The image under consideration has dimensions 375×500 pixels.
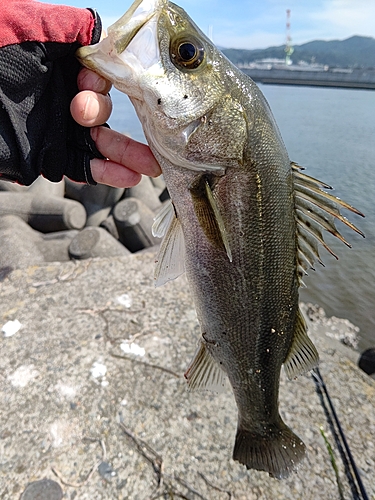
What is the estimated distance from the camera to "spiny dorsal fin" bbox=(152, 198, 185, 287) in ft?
6.21

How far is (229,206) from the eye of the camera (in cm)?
167

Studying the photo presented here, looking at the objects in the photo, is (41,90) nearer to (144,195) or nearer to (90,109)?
(90,109)

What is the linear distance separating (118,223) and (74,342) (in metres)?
2.85

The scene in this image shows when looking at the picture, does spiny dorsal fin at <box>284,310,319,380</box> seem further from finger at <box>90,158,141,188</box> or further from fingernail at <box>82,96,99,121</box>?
fingernail at <box>82,96,99,121</box>

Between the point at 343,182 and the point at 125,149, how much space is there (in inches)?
485

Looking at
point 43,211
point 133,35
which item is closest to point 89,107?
point 133,35

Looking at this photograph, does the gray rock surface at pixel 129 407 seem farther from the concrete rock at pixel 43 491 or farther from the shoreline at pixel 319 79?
the shoreline at pixel 319 79

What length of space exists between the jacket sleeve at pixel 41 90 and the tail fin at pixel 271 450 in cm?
171

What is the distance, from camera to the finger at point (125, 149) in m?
2.03

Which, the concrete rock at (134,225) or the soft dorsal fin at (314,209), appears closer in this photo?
the soft dorsal fin at (314,209)

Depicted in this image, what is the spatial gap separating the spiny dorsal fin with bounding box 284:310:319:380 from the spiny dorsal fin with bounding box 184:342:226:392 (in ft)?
1.29

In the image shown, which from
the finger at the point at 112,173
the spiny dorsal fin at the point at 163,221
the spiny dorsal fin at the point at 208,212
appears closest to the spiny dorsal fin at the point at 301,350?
the spiny dorsal fin at the point at 208,212

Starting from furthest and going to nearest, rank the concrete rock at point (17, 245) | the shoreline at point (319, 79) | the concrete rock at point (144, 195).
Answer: the shoreline at point (319, 79)
the concrete rock at point (144, 195)
the concrete rock at point (17, 245)

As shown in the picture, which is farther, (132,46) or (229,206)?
(229,206)
